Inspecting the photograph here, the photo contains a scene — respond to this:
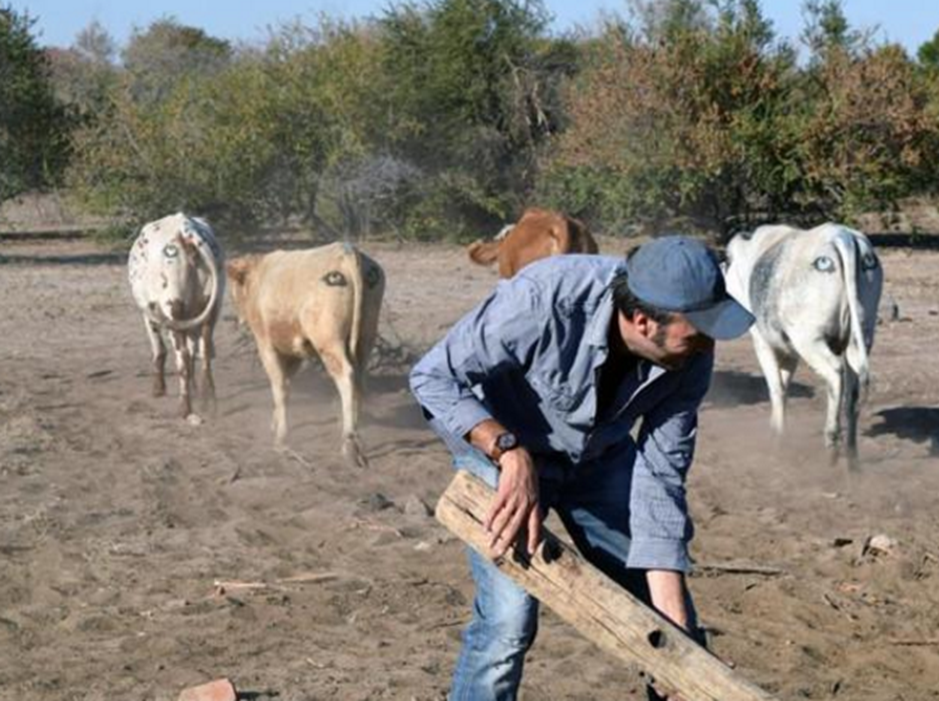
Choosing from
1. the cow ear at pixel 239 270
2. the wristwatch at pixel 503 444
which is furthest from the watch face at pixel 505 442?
the cow ear at pixel 239 270

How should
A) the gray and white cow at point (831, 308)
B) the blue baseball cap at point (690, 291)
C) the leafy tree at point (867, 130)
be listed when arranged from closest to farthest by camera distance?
the blue baseball cap at point (690, 291), the gray and white cow at point (831, 308), the leafy tree at point (867, 130)

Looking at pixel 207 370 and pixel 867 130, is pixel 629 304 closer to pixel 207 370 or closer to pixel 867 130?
pixel 207 370

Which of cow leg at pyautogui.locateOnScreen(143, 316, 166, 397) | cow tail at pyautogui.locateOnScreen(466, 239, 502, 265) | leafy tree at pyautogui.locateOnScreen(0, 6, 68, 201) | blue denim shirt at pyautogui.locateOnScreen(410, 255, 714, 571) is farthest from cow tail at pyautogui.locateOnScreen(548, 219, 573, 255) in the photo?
leafy tree at pyautogui.locateOnScreen(0, 6, 68, 201)

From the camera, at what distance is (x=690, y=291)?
409 cm

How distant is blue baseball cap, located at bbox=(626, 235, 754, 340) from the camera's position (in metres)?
4.09

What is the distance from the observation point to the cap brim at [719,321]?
409cm

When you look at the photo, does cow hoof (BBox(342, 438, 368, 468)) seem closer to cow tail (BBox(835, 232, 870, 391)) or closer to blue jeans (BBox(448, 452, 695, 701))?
cow tail (BBox(835, 232, 870, 391))

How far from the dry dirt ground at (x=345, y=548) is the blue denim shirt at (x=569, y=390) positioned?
1725 millimetres

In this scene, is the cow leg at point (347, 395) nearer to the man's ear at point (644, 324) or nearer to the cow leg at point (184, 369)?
the cow leg at point (184, 369)

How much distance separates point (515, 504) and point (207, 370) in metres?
8.59

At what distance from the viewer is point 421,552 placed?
8.41m

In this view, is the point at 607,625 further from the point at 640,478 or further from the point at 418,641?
the point at 418,641

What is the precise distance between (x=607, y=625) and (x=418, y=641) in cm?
281

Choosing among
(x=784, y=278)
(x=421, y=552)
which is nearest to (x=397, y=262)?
(x=784, y=278)
